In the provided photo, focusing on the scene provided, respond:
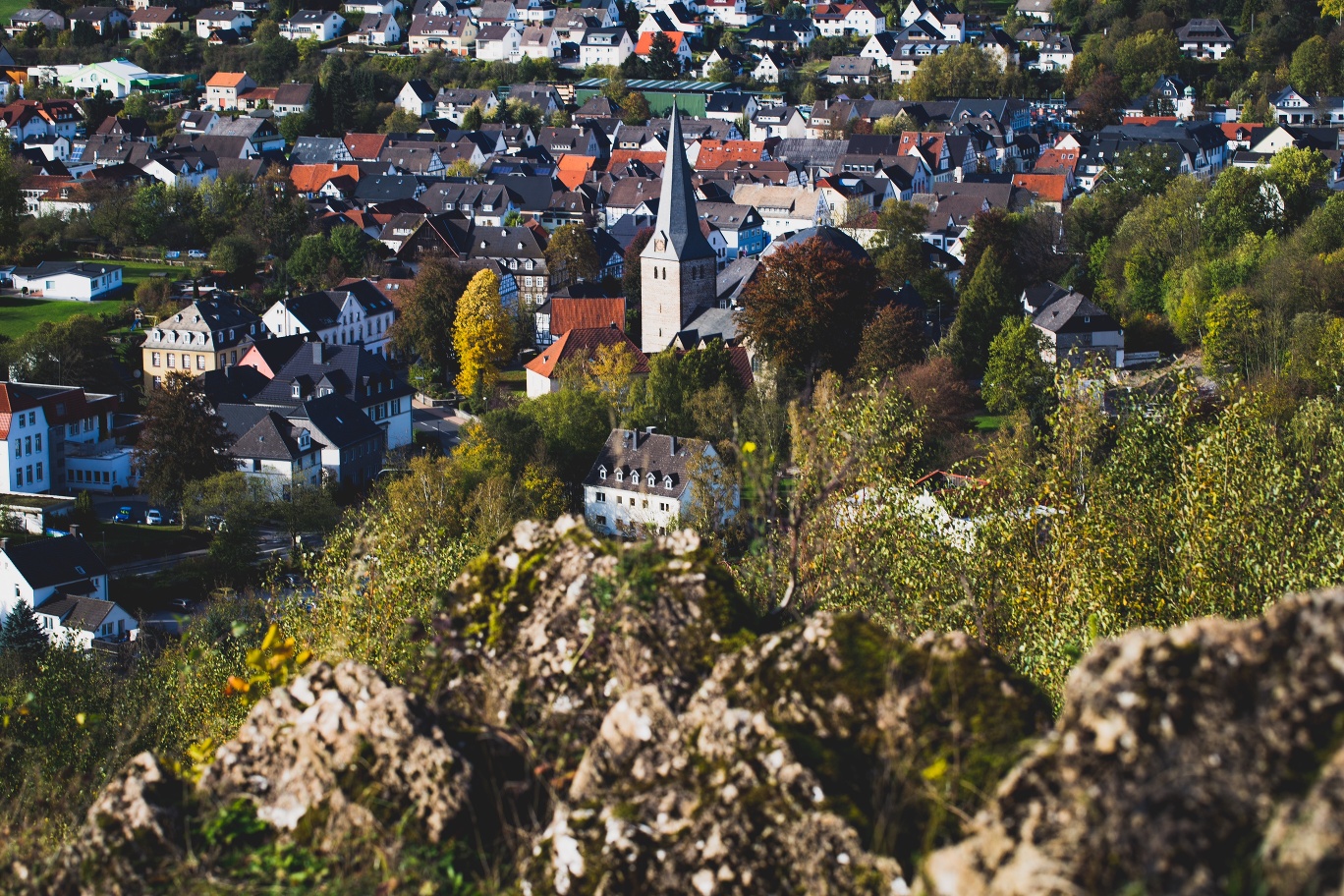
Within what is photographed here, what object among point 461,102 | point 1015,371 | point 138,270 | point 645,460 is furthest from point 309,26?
point 645,460

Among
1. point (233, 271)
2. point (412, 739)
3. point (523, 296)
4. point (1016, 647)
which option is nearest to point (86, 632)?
point (1016, 647)

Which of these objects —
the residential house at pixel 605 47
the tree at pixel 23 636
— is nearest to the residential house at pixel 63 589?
the tree at pixel 23 636

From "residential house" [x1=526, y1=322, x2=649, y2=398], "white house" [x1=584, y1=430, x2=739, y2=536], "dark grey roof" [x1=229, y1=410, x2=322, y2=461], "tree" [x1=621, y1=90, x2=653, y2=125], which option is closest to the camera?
"white house" [x1=584, y1=430, x2=739, y2=536]

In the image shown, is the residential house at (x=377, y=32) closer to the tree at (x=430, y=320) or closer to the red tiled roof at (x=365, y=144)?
the red tiled roof at (x=365, y=144)

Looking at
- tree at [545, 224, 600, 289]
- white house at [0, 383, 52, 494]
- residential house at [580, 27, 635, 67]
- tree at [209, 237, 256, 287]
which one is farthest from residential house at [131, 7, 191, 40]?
white house at [0, 383, 52, 494]

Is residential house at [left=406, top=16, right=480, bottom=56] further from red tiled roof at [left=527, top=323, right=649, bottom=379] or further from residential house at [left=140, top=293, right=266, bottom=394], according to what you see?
red tiled roof at [left=527, top=323, right=649, bottom=379]

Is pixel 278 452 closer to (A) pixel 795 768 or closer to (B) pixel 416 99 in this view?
(A) pixel 795 768

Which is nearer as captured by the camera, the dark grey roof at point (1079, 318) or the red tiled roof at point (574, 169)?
the dark grey roof at point (1079, 318)
